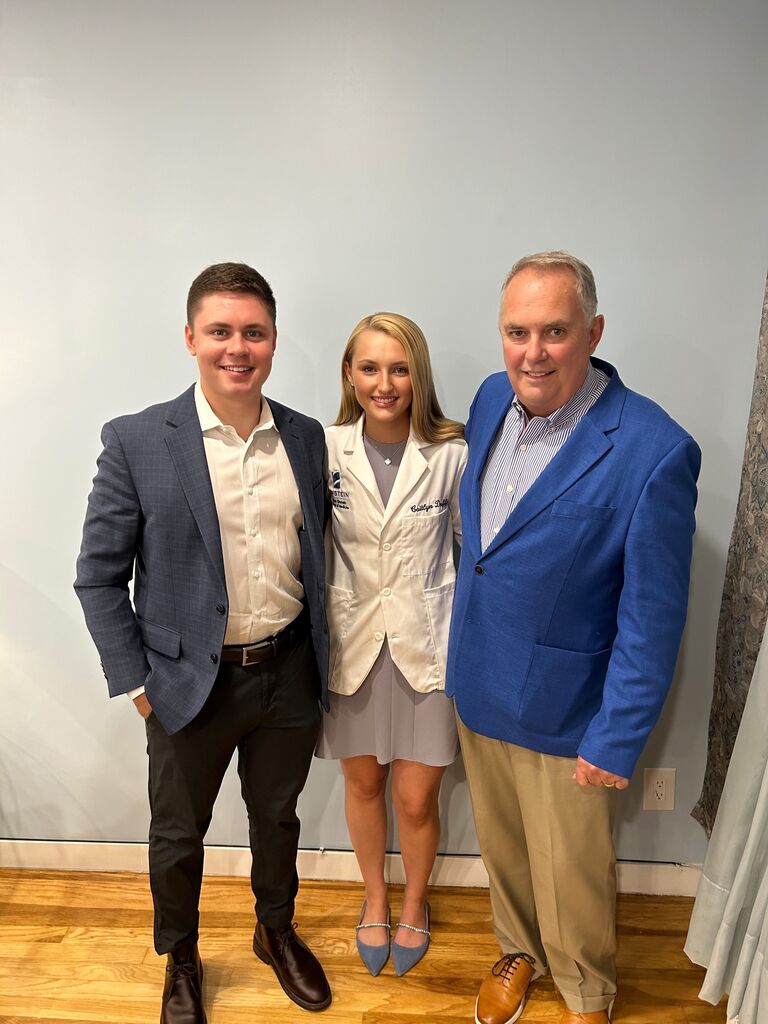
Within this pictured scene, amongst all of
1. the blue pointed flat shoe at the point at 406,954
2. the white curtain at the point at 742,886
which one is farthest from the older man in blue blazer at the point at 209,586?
the white curtain at the point at 742,886

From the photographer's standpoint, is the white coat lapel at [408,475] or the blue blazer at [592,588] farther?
the white coat lapel at [408,475]

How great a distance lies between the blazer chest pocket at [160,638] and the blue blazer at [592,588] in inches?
26.2

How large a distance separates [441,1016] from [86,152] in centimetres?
244

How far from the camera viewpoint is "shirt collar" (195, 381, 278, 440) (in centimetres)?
175

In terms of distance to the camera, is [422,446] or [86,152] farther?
[86,152]

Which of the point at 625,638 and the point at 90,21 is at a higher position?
the point at 90,21

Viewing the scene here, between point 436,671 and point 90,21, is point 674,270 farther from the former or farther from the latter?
point 90,21

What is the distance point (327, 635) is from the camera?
6.29ft

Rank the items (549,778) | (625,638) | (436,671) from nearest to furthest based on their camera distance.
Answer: (625,638) < (549,778) < (436,671)

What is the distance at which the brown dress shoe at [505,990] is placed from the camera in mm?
1970

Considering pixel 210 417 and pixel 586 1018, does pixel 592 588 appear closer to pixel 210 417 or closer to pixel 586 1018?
pixel 210 417

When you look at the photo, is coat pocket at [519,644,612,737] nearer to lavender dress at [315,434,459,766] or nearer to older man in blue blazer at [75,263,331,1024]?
lavender dress at [315,434,459,766]

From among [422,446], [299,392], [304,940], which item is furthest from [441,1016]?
→ [299,392]

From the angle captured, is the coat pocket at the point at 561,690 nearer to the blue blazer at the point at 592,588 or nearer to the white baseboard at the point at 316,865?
the blue blazer at the point at 592,588
